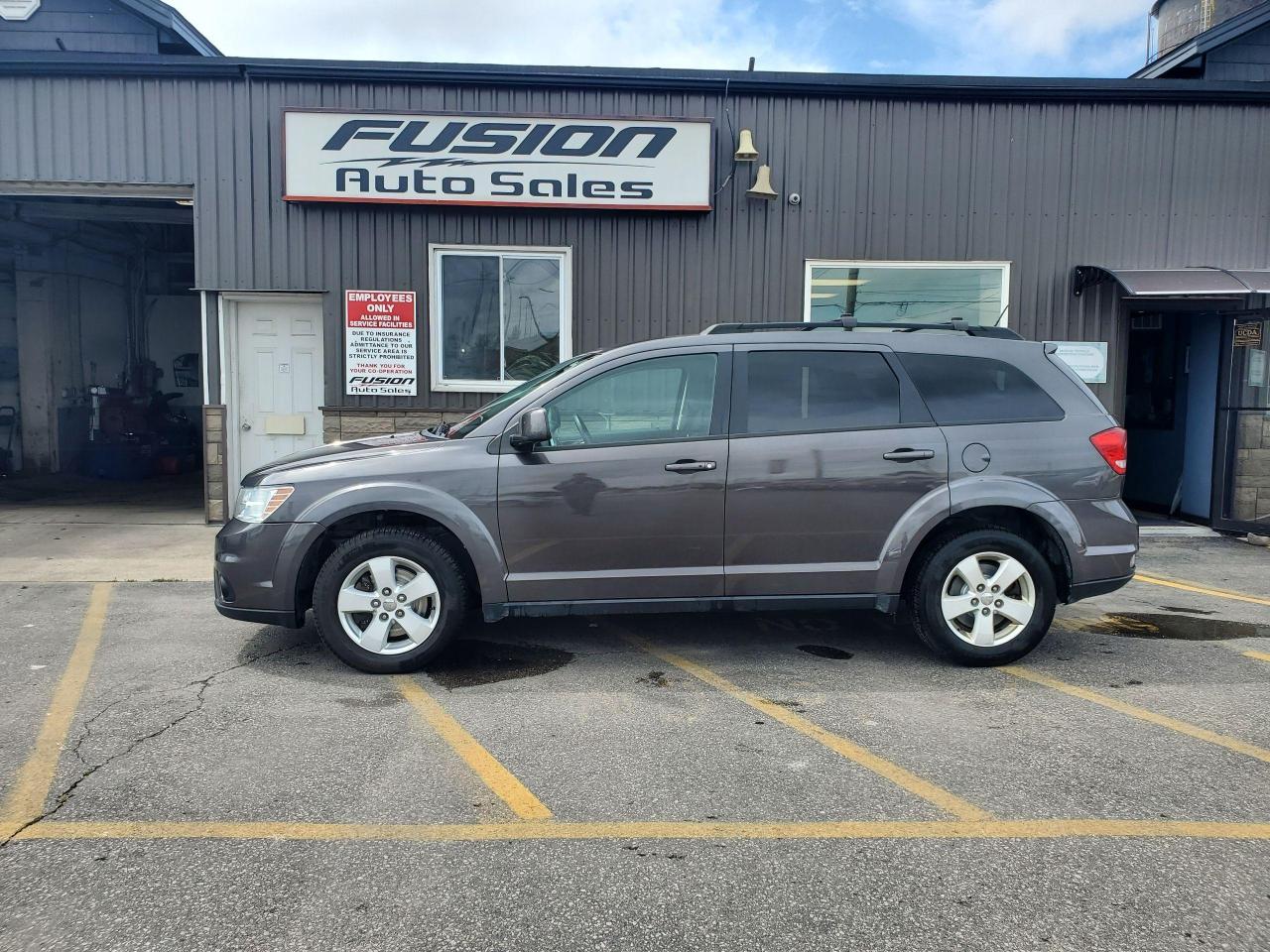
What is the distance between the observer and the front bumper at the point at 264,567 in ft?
15.9

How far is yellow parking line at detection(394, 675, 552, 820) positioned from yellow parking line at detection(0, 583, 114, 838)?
1.51 meters

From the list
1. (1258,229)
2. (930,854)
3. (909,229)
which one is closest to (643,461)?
(930,854)

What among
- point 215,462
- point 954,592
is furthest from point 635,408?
point 215,462

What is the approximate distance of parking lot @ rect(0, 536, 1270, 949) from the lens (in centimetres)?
270

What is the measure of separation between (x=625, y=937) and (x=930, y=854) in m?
1.11

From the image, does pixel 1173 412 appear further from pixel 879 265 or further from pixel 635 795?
pixel 635 795

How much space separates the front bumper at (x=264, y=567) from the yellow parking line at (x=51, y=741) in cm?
86

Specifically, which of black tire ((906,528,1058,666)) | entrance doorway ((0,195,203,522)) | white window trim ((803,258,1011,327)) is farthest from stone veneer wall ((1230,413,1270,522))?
entrance doorway ((0,195,203,522))

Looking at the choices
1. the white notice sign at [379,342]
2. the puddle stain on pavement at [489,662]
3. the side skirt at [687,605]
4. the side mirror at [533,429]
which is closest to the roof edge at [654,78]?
the white notice sign at [379,342]

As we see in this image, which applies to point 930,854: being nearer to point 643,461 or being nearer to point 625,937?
point 625,937

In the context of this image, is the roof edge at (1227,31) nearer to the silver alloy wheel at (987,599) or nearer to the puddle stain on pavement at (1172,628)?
the puddle stain on pavement at (1172,628)

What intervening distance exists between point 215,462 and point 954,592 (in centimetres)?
787

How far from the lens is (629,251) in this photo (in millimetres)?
9758

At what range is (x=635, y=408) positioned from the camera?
5.07 meters
